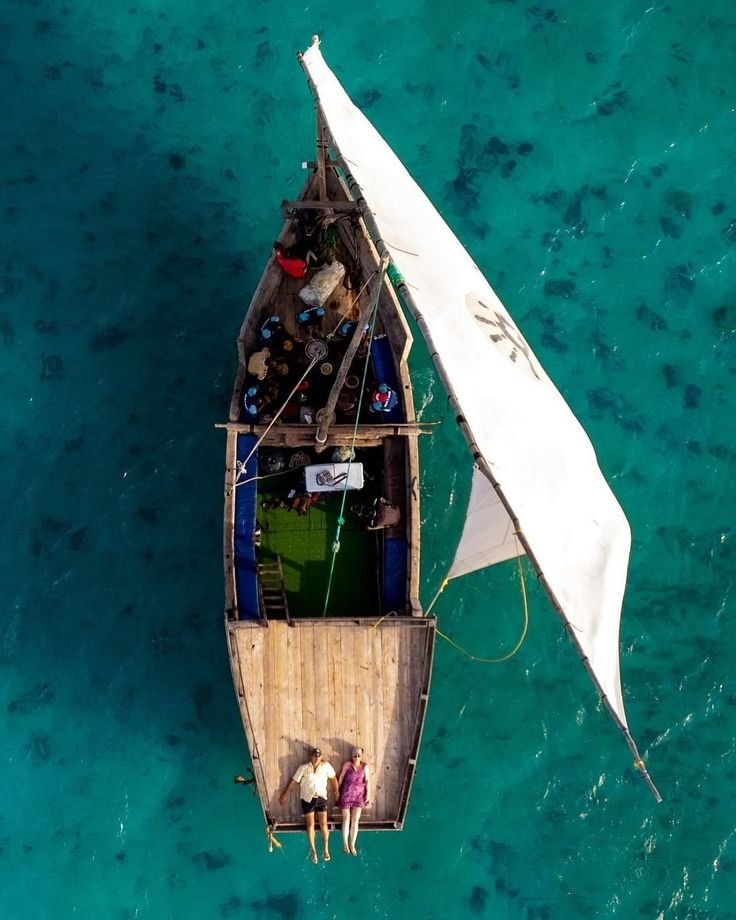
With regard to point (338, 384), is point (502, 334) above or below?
above

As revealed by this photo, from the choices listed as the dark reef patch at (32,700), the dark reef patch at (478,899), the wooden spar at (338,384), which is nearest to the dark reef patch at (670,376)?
the wooden spar at (338,384)

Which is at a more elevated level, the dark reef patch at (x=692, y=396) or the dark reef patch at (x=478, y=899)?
the dark reef patch at (x=692, y=396)

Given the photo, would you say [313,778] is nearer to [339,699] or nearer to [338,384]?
[339,699]

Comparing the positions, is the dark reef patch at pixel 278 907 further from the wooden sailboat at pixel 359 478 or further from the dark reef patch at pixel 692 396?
the dark reef patch at pixel 692 396

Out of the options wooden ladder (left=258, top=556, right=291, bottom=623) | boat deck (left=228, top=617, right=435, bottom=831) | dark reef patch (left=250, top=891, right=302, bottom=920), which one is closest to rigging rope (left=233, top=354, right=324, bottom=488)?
wooden ladder (left=258, top=556, right=291, bottom=623)

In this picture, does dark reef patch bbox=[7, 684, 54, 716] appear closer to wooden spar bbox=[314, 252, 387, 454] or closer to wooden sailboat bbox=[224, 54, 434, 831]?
wooden sailboat bbox=[224, 54, 434, 831]

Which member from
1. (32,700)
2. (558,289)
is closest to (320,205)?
(558,289)
